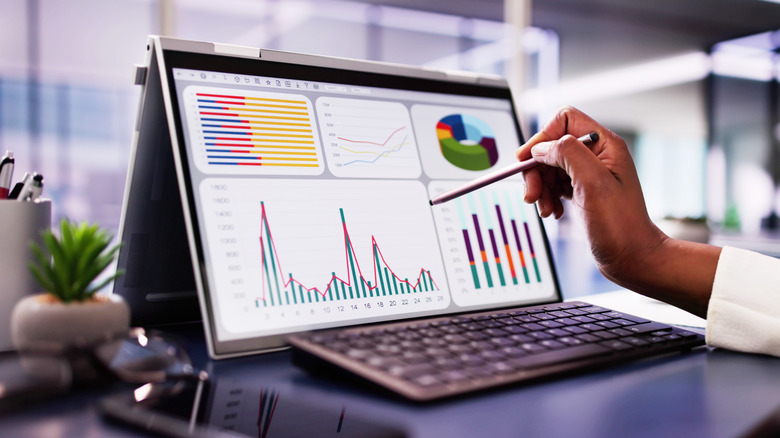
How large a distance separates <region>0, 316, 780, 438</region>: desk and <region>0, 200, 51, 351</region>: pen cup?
196 mm

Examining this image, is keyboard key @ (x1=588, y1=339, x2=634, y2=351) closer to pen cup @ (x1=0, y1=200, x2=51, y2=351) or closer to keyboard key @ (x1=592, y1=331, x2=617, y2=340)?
keyboard key @ (x1=592, y1=331, x2=617, y2=340)

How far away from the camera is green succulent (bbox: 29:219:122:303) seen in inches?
17.0

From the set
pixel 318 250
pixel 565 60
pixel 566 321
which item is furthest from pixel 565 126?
pixel 565 60

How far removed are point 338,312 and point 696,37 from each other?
579 cm

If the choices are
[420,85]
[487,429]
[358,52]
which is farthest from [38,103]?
[487,429]

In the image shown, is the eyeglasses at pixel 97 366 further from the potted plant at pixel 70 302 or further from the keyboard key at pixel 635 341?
the keyboard key at pixel 635 341

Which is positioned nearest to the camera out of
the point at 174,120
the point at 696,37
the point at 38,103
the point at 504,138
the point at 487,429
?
the point at 487,429

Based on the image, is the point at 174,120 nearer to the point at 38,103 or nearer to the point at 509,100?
the point at 509,100

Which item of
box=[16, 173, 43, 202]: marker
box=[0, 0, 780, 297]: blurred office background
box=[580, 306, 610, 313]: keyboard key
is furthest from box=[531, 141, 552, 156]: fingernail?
box=[0, 0, 780, 297]: blurred office background

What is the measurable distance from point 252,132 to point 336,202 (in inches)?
5.0

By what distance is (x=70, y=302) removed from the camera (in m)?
0.43

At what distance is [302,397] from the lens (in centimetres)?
43

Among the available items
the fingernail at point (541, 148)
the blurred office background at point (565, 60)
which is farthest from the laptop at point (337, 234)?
the blurred office background at point (565, 60)

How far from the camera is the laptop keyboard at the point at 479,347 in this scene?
42cm
